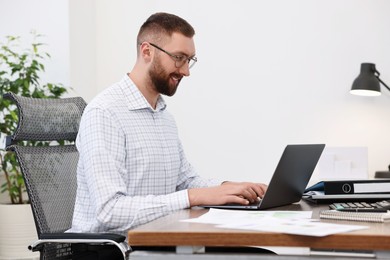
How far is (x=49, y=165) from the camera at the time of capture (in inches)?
80.2

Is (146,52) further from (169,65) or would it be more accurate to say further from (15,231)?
(15,231)

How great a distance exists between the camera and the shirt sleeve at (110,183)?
5.37 ft

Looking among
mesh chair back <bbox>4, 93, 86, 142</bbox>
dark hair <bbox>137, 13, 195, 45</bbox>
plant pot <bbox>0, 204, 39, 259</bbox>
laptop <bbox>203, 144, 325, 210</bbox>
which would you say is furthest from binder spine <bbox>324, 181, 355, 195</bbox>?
plant pot <bbox>0, 204, 39, 259</bbox>

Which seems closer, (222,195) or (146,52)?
(222,195)

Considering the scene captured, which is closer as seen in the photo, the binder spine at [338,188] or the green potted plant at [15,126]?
the binder spine at [338,188]

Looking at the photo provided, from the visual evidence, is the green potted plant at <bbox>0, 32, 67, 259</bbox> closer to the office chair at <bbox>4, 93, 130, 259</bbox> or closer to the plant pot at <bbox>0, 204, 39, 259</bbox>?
the plant pot at <bbox>0, 204, 39, 259</bbox>

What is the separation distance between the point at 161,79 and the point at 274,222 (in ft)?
3.00

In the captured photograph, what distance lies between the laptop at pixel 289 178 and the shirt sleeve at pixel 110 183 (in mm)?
137

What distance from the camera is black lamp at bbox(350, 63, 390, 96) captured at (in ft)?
12.7

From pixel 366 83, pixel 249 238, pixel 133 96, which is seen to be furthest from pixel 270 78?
pixel 249 238

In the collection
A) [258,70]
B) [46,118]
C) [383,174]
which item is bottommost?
[383,174]

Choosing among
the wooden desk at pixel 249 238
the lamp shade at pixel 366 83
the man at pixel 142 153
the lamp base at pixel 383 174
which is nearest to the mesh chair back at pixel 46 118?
the man at pixel 142 153

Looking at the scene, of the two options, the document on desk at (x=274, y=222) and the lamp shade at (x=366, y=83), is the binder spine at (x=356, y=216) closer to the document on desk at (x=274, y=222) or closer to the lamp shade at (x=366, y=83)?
the document on desk at (x=274, y=222)

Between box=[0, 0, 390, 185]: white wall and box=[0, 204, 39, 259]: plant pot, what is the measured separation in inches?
35.6
